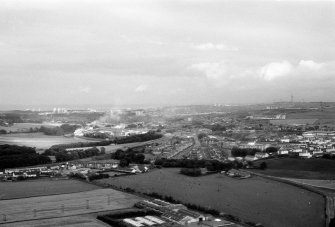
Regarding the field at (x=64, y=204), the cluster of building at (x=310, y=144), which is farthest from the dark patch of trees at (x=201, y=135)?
the field at (x=64, y=204)

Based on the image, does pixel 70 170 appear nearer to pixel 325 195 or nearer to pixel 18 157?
pixel 18 157

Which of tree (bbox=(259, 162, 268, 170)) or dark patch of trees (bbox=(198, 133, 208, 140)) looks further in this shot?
dark patch of trees (bbox=(198, 133, 208, 140))

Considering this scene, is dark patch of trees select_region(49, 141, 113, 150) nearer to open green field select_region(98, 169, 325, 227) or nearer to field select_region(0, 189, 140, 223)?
open green field select_region(98, 169, 325, 227)

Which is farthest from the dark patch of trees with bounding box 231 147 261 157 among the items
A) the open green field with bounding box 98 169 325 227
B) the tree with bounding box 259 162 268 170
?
the open green field with bounding box 98 169 325 227

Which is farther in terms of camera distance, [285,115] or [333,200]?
[285,115]

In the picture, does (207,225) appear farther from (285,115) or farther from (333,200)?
(285,115)

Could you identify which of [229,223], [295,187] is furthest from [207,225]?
[295,187]
